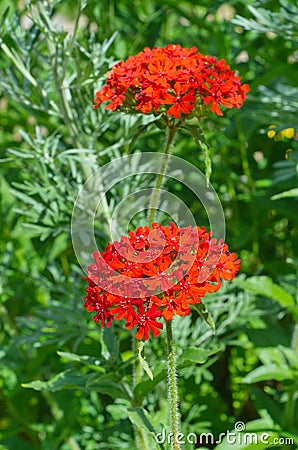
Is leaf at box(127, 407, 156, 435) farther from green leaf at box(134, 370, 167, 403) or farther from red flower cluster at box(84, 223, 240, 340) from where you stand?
red flower cluster at box(84, 223, 240, 340)

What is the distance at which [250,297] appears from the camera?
156cm

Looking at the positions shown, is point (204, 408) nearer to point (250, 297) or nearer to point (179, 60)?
point (250, 297)

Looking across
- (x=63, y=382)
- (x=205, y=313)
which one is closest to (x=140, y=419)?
(x=63, y=382)

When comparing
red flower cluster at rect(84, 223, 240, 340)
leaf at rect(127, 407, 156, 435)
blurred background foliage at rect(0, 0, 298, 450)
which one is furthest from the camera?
blurred background foliage at rect(0, 0, 298, 450)

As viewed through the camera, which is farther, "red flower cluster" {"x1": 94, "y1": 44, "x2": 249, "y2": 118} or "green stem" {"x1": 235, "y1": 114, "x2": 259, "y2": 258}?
"green stem" {"x1": 235, "y1": 114, "x2": 259, "y2": 258}

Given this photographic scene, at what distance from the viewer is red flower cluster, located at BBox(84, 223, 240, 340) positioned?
90 cm

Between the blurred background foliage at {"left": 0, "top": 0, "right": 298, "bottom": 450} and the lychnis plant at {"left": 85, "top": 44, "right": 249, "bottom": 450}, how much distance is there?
128mm

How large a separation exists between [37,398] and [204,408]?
48 centimetres

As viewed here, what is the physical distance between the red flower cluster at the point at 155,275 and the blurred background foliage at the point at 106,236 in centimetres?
26

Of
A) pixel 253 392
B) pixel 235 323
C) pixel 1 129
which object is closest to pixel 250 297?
pixel 235 323

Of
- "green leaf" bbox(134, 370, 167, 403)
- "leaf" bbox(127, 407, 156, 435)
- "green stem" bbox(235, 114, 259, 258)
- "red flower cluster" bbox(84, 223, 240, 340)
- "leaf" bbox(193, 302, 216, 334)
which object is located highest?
"green stem" bbox(235, 114, 259, 258)

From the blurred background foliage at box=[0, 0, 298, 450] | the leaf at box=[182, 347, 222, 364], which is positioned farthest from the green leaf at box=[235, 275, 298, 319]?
the leaf at box=[182, 347, 222, 364]

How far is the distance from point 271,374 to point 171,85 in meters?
0.63

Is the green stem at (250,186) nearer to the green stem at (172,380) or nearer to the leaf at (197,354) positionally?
the leaf at (197,354)
